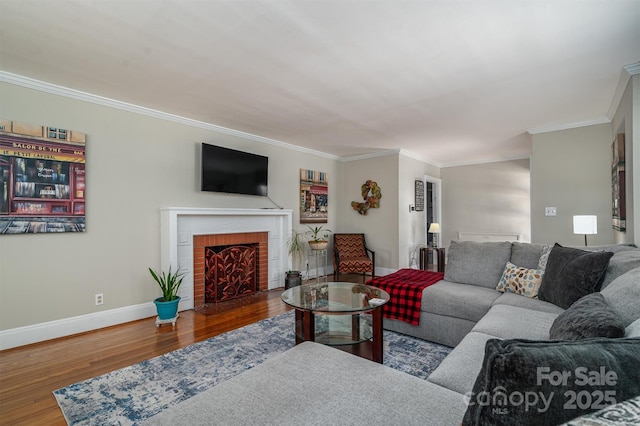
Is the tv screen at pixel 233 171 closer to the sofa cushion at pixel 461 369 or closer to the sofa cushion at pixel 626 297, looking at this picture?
the sofa cushion at pixel 461 369

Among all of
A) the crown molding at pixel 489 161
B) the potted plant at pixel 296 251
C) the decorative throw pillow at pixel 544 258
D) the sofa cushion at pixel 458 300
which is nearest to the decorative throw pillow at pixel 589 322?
the sofa cushion at pixel 458 300

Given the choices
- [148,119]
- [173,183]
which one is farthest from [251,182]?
[148,119]

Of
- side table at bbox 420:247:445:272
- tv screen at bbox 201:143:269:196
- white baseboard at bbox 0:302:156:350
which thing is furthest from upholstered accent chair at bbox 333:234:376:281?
white baseboard at bbox 0:302:156:350

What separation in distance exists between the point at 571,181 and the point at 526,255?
200cm

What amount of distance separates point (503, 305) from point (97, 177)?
403 cm

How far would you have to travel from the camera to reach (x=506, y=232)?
6.58 meters

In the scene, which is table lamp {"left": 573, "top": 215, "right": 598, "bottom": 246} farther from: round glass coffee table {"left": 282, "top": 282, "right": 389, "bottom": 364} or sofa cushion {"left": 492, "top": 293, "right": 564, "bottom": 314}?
round glass coffee table {"left": 282, "top": 282, "right": 389, "bottom": 364}

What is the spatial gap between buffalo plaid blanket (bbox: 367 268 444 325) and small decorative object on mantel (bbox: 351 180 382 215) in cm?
279

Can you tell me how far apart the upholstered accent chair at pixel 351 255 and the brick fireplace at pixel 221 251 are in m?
1.40

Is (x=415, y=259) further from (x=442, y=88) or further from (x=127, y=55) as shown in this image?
(x=127, y=55)

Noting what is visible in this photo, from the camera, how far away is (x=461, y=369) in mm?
1431

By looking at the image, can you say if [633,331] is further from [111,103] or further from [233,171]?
[111,103]

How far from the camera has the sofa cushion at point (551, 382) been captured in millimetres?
632

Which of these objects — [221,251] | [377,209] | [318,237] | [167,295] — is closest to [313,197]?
[318,237]
